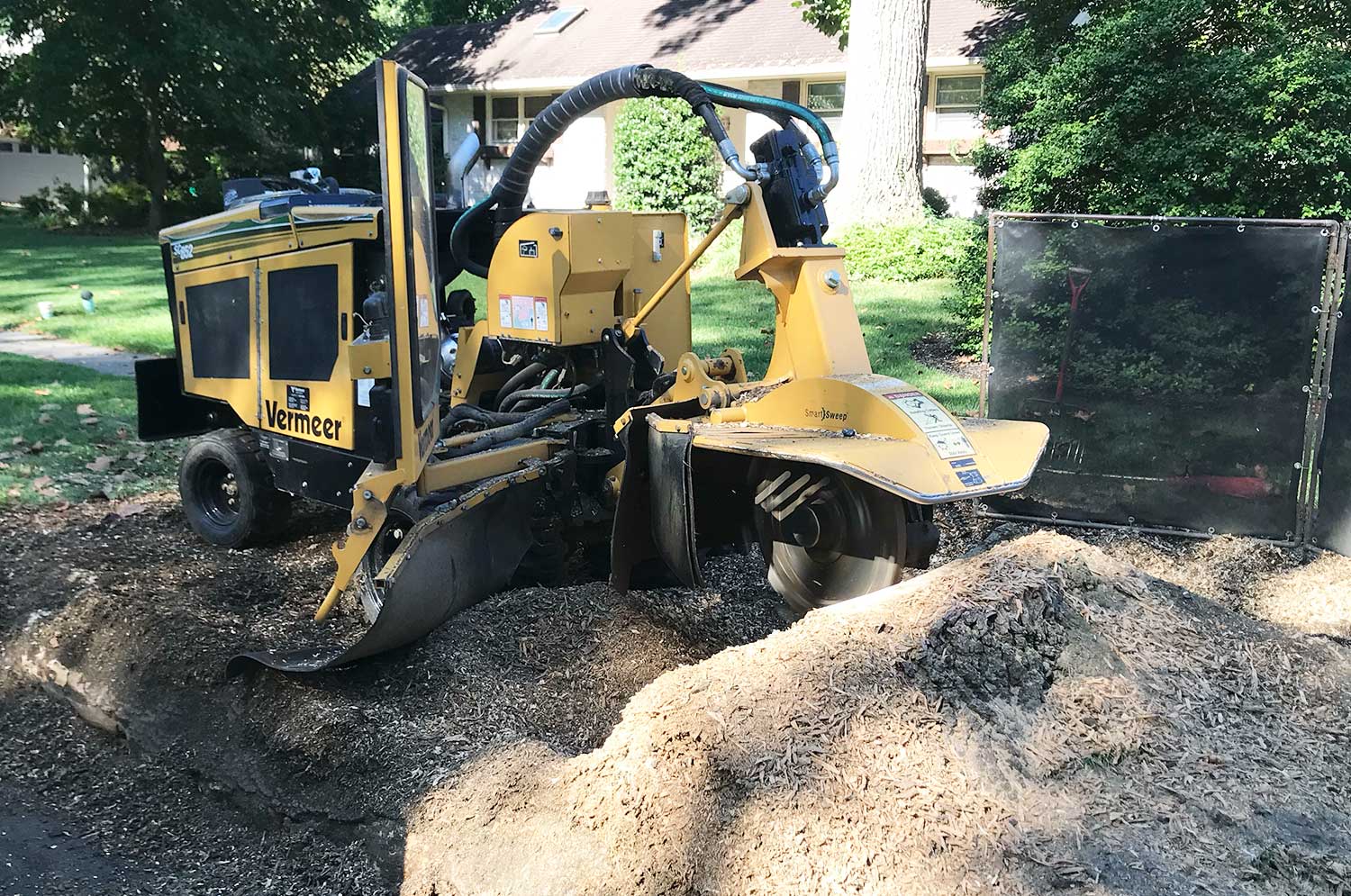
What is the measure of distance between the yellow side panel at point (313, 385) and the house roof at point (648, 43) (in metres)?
17.6

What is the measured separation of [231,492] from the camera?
6.34 m

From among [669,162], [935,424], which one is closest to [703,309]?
[669,162]

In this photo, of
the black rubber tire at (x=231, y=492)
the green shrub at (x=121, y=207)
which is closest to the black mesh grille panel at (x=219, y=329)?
the black rubber tire at (x=231, y=492)

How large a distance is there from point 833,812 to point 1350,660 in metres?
1.90

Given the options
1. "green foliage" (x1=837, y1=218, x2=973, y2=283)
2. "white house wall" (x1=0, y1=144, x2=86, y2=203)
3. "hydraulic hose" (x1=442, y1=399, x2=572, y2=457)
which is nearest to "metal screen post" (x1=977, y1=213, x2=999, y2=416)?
"hydraulic hose" (x1=442, y1=399, x2=572, y2=457)

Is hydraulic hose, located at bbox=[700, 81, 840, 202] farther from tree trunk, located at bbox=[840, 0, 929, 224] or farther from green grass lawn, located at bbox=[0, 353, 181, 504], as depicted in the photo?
tree trunk, located at bbox=[840, 0, 929, 224]

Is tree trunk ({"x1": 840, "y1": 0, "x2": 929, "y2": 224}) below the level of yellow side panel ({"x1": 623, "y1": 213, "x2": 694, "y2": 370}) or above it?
above

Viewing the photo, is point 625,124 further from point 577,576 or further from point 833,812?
point 833,812

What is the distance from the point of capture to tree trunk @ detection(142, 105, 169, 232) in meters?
27.2

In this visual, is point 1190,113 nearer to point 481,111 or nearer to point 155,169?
point 481,111

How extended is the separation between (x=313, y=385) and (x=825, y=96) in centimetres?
2007

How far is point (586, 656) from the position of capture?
4.57 m

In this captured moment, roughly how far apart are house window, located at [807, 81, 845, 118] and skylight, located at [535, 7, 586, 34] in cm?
761

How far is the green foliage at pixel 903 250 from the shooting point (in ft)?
46.2
